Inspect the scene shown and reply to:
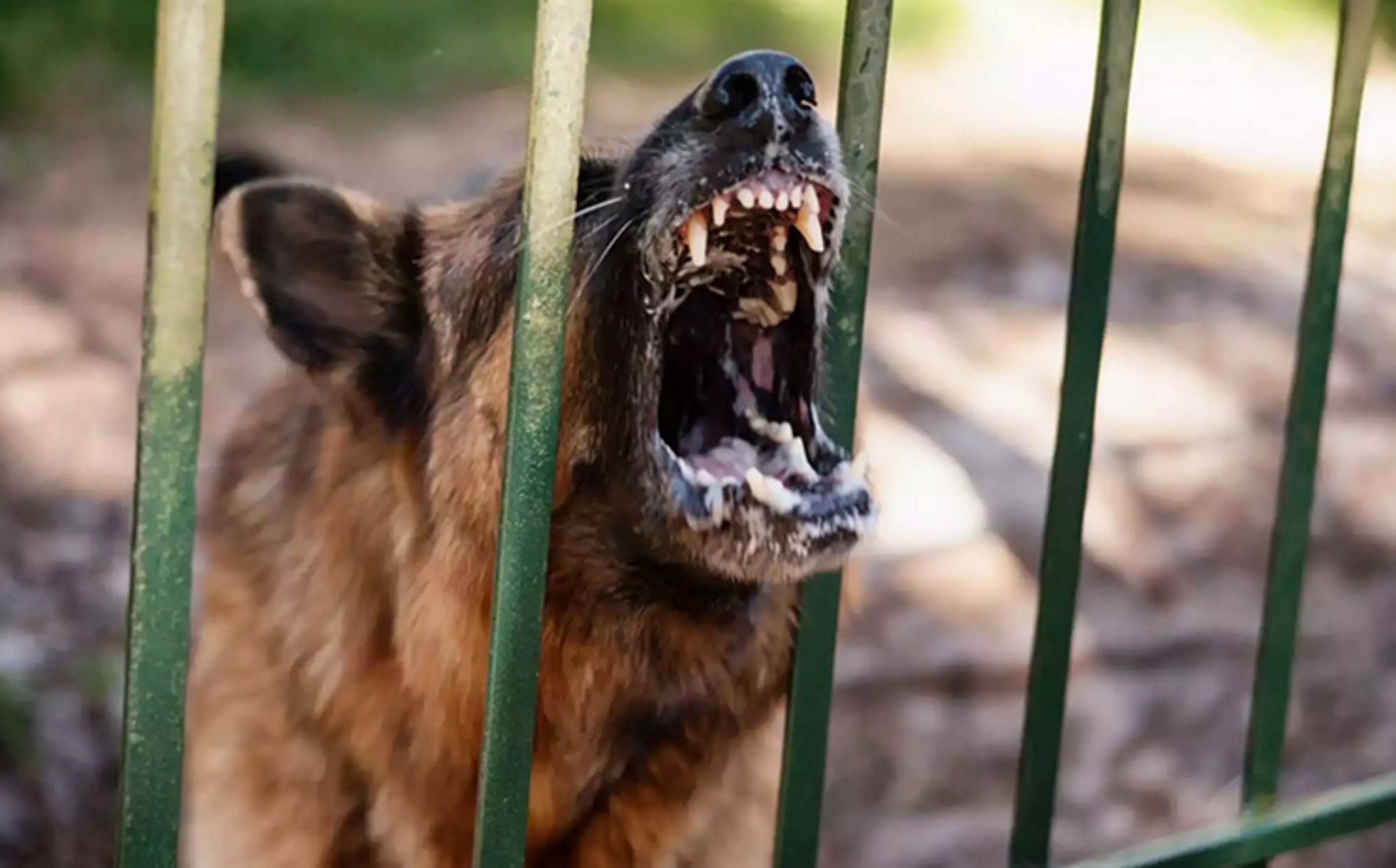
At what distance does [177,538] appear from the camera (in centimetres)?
162

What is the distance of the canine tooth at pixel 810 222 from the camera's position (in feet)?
7.52

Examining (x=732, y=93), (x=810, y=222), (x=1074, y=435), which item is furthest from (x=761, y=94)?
(x=1074, y=435)

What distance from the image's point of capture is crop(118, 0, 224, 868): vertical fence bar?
151 cm

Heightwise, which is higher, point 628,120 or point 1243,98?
point 1243,98

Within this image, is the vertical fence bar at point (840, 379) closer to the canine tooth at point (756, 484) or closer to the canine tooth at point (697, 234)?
the canine tooth at point (756, 484)

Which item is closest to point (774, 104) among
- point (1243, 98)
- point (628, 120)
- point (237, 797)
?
point (237, 797)

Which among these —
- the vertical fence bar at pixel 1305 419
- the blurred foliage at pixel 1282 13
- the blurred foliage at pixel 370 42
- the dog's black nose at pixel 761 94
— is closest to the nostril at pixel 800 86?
the dog's black nose at pixel 761 94

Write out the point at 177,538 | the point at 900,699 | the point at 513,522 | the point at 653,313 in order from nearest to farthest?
1. the point at 177,538
2. the point at 513,522
3. the point at 653,313
4. the point at 900,699

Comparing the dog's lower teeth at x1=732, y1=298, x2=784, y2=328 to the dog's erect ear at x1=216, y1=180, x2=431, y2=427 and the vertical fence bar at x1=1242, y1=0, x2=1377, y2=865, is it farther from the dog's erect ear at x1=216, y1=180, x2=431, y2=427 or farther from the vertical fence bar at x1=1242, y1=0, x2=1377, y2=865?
the vertical fence bar at x1=1242, y1=0, x2=1377, y2=865

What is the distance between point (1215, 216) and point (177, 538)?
7310 millimetres

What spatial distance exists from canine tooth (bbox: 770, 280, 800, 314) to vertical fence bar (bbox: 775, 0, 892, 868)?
0.32m

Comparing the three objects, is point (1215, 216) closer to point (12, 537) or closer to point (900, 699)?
point (900, 699)

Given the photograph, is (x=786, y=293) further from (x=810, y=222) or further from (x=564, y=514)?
(x=564, y=514)

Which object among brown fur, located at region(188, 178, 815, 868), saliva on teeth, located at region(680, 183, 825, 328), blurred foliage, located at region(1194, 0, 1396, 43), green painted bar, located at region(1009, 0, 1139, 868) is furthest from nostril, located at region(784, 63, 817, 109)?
blurred foliage, located at region(1194, 0, 1396, 43)
